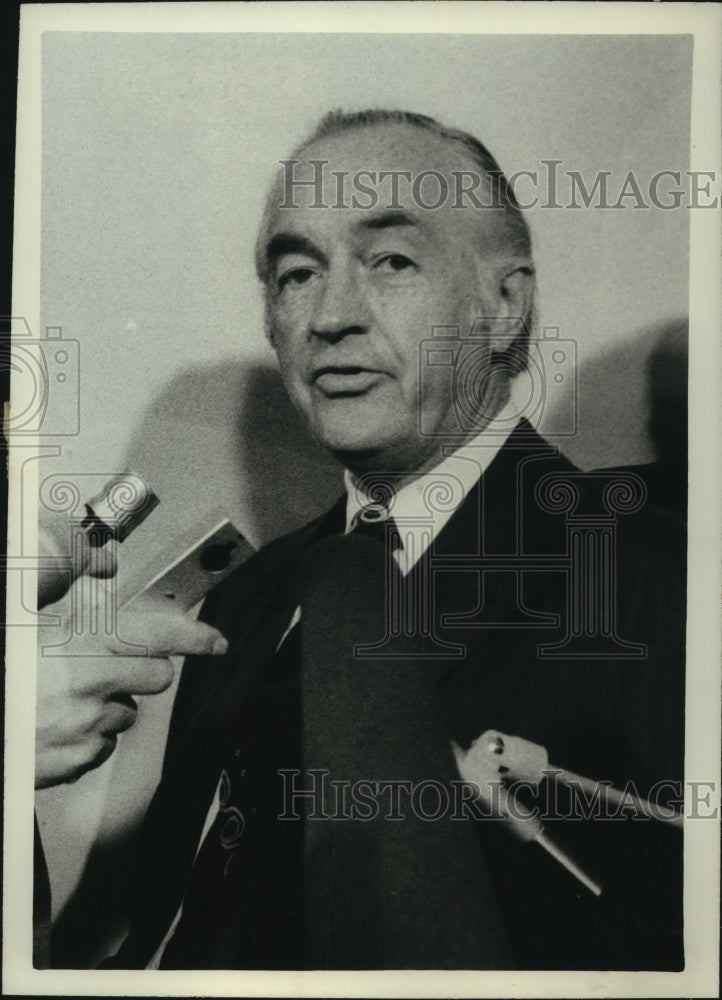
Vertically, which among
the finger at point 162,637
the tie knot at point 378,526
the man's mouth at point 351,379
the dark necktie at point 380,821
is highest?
the man's mouth at point 351,379

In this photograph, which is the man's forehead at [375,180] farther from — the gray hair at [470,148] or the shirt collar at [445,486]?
the shirt collar at [445,486]

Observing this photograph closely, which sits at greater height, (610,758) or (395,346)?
(395,346)

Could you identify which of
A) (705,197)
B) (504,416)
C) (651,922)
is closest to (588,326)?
(504,416)

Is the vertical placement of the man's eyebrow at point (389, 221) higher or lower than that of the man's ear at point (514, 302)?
higher

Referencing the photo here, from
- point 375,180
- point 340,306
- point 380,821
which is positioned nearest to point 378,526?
point 340,306

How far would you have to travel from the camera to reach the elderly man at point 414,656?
164cm

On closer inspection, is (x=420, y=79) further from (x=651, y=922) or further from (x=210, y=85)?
(x=651, y=922)

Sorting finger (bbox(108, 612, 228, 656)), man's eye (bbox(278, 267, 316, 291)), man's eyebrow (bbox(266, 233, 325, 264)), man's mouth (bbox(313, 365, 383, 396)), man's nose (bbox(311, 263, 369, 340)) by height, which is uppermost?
man's eyebrow (bbox(266, 233, 325, 264))

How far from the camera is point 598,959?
1656 millimetres

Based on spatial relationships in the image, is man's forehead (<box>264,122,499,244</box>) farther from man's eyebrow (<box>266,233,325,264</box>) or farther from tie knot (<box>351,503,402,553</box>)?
tie knot (<box>351,503,402,553</box>)

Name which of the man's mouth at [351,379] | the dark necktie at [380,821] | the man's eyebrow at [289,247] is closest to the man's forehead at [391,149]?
the man's eyebrow at [289,247]

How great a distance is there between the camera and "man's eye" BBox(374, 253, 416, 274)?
165 cm

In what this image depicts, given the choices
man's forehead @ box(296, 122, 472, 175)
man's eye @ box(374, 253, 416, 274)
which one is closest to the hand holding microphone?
man's eye @ box(374, 253, 416, 274)

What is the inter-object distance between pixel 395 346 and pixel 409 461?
226mm
